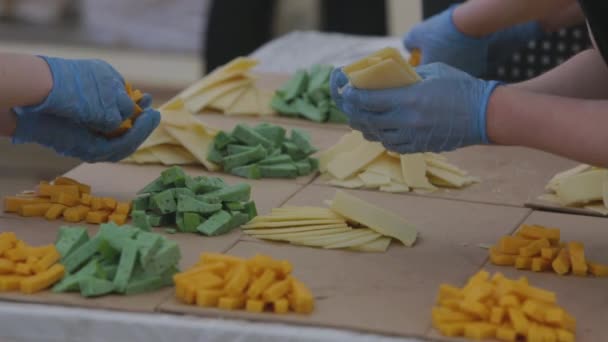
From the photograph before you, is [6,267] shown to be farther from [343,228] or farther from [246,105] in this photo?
[246,105]

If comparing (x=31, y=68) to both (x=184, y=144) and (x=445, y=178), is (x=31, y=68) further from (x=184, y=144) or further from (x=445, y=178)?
(x=445, y=178)

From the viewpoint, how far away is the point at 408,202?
78.5 inches

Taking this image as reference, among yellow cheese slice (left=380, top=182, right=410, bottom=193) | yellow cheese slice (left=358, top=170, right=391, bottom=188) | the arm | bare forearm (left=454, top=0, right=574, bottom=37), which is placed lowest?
yellow cheese slice (left=380, top=182, right=410, bottom=193)

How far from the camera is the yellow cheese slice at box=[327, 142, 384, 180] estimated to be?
209 cm

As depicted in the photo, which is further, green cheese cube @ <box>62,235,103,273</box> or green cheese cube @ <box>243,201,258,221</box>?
green cheese cube @ <box>243,201,258,221</box>

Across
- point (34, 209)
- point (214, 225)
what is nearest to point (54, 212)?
point (34, 209)

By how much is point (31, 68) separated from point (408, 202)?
0.66 meters

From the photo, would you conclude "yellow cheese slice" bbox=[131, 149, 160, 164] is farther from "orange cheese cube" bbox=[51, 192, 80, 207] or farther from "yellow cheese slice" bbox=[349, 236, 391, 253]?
"yellow cheese slice" bbox=[349, 236, 391, 253]

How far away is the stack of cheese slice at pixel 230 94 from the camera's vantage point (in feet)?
8.18

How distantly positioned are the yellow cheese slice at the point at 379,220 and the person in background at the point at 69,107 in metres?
0.39

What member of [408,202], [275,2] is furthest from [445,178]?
[275,2]

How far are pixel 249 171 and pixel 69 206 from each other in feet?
1.16

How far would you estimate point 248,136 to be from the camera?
2164 millimetres

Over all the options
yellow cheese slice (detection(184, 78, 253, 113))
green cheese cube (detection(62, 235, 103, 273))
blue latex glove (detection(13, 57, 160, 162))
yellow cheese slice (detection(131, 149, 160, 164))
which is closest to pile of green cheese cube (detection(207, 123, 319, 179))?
yellow cheese slice (detection(131, 149, 160, 164))
